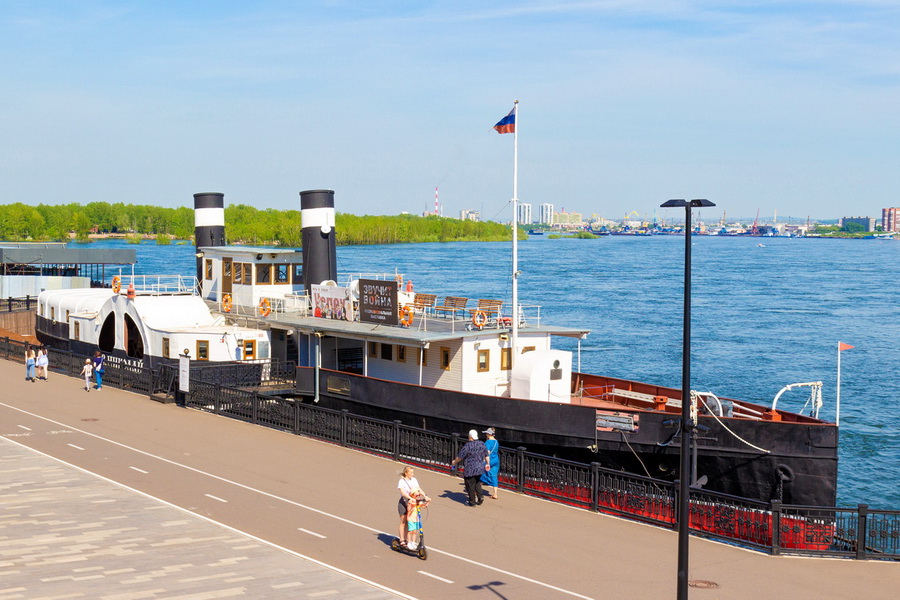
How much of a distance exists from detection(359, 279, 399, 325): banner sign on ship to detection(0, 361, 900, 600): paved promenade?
611cm

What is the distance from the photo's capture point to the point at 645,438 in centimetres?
2192

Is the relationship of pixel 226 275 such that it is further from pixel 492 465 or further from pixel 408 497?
pixel 408 497

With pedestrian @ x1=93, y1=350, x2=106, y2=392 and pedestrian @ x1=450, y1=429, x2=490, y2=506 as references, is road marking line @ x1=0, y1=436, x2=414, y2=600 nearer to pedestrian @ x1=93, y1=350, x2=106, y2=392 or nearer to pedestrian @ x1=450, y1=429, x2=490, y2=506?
pedestrian @ x1=450, y1=429, x2=490, y2=506

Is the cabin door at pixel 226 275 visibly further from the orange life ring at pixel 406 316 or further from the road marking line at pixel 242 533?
the road marking line at pixel 242 533

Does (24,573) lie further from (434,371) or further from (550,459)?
(434,371)

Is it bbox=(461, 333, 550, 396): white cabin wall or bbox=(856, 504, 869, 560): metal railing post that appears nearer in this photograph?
bbox=(856, 504, 869, 560): metal railing post

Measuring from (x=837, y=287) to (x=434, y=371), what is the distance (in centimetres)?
9393

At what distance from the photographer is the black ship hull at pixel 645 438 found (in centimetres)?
1992

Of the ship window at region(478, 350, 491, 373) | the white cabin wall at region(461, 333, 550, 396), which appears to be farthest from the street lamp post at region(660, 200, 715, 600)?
the ship window at region(478, 350, 491, 373)

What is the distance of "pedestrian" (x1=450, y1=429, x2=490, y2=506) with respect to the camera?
16.8m

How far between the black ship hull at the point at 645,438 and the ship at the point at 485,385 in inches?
1.2

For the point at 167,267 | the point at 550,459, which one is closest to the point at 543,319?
the point at 550,459

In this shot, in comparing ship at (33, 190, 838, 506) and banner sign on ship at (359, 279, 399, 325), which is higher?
banner sign on ship at (359, 279, 399, 325)

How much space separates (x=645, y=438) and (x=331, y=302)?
12103 millimetres
